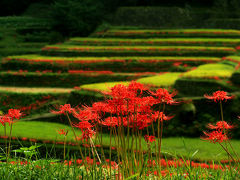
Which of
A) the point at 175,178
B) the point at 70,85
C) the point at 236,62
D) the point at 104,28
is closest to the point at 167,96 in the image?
the point at 175,178

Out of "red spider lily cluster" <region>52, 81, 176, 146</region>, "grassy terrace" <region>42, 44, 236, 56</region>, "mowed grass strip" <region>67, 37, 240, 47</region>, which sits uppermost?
"red spider lily cluster" <region>52, 81, 176, 146</region>

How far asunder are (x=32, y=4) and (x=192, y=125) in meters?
24.8

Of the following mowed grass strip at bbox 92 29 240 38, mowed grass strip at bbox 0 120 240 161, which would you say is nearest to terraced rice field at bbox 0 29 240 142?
mowed grass strip at bbox 92 29 240 38

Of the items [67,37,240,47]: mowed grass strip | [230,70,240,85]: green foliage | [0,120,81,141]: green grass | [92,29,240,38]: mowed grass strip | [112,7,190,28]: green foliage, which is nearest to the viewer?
[0,120,81,141]: green grass

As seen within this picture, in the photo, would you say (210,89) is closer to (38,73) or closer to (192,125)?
(192,125)

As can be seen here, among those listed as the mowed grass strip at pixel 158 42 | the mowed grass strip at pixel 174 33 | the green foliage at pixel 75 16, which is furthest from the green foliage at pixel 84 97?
the green foliage at pixel 75 16

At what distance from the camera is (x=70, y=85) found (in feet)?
47.1

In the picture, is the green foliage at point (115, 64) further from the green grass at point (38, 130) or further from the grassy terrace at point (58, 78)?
the green grass at point (38, 130)

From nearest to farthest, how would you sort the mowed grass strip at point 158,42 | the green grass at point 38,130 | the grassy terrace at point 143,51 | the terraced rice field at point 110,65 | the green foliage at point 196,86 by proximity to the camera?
1. the green grass at point 38,130
2. the green foliage at point 196,86
3. the terraced rice field at point 110,65
4. the grassy terrace at point 143,51
5. the mowed grass strip at point 158,42

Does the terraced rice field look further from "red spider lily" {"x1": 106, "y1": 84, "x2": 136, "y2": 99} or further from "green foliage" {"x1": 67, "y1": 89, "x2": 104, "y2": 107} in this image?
"red spider lily" {"x1": 106, "y1": 84, "x2": 136, "y2": 99}

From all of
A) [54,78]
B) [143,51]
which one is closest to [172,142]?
[54,78]

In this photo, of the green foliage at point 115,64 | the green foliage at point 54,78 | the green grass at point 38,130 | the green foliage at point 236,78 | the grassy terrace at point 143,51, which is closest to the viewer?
the green grass at point 38,130

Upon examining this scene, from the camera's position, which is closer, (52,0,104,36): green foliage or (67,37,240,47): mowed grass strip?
(67,37,240,47): mowed grass strip

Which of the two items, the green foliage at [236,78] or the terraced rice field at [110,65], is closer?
the green foliage at [236,78]
